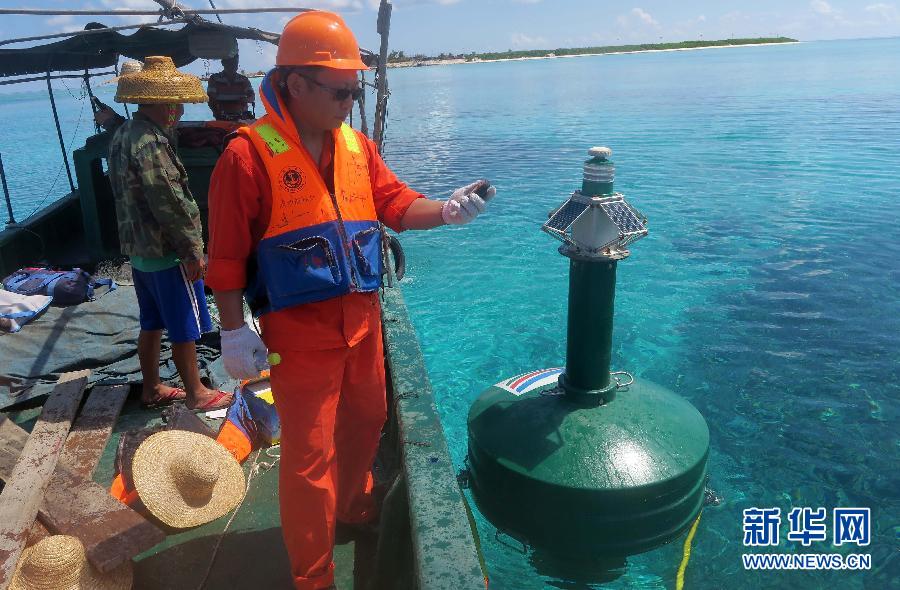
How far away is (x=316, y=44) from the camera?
231 cm

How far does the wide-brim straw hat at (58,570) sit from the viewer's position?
2330 mm

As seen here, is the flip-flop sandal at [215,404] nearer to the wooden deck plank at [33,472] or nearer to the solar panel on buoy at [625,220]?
the wooden deck plank at [33,472]

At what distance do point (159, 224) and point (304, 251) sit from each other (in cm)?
169

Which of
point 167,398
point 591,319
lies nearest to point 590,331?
point 591,319

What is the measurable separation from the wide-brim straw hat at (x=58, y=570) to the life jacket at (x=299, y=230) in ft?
3.63

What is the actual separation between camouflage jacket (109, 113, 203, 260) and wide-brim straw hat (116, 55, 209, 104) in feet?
0.44

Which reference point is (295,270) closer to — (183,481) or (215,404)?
(183,481)

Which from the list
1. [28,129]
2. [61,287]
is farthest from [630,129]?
[28,129]

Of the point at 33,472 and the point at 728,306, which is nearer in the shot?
the point at 33,472

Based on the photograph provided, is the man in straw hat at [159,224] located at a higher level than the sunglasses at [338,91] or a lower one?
lower

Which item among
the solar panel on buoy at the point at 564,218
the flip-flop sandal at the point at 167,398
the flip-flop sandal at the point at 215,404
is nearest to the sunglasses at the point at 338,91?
the solar panel on buoy at the point at 564,218

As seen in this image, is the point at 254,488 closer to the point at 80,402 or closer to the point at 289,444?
the point at 289,444

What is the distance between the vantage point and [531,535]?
8.89ft

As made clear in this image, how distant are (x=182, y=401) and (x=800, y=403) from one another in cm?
533
